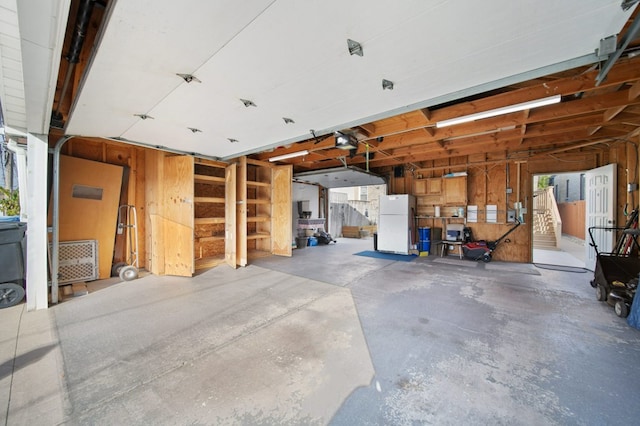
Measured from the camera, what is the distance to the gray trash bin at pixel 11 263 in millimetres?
2975

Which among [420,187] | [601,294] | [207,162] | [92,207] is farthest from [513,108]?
[92,207]

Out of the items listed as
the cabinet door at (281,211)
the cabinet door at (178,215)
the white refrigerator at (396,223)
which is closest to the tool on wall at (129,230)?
the cabinet door at (178,215)

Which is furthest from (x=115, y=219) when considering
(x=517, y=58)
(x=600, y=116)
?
(x=600, y=116)

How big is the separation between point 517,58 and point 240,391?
306cm

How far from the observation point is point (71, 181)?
392 centimetres

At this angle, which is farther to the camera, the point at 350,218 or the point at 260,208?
the point at 350,218

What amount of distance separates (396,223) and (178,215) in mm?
5517

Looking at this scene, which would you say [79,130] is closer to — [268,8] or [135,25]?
[135,25]

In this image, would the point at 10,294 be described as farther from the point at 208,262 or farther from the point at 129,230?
the point at 208,262

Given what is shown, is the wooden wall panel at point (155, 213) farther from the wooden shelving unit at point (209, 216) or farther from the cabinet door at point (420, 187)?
the cabinet door at point (420, 187)

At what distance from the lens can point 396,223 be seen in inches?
279

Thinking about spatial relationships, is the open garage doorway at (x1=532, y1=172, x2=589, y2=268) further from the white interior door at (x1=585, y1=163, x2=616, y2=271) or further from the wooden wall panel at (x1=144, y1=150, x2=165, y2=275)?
the wooden wall panel at (x1=144, y1=150, x2=165, y2=275)

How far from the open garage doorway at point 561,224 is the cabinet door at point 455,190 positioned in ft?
7.13

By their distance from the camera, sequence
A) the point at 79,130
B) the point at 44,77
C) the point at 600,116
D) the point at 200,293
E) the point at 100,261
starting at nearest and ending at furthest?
1. the point at 44,77
2. the point at 79,130
3. the point at 200,293
4. the point at 600,116
5. the point at 100,261
